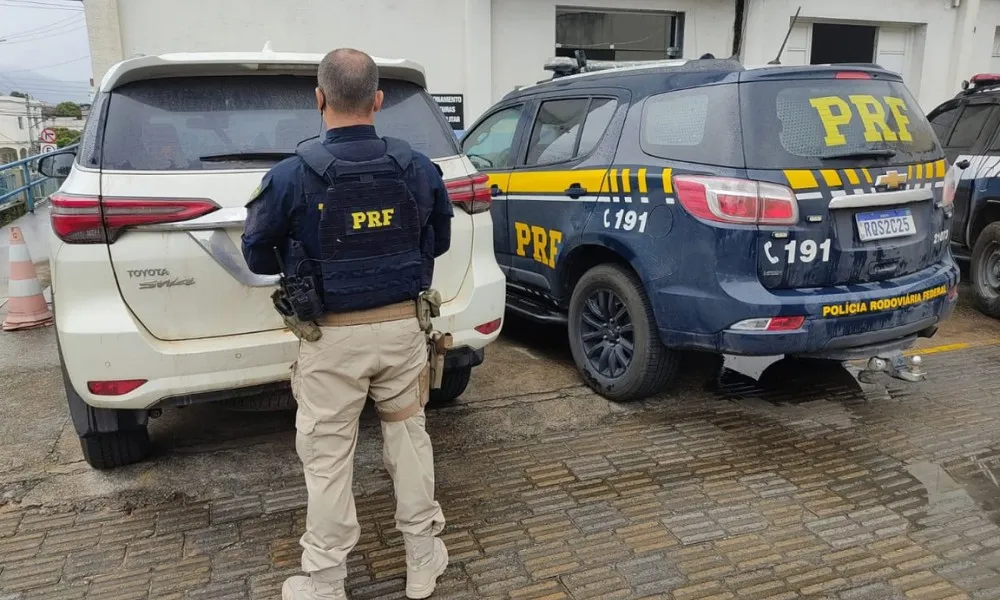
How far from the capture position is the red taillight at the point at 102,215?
8.83ft

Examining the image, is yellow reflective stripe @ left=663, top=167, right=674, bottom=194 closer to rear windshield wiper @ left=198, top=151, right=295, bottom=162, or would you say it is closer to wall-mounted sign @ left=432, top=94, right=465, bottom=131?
rear windshield wiper @ left=198, top=151, right=295, bottom=162

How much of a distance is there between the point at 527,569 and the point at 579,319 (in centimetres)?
204

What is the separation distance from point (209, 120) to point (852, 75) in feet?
10.0

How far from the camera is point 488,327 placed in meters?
3.54

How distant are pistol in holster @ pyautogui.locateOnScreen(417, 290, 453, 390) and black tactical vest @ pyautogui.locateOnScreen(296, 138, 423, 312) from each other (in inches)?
4.2

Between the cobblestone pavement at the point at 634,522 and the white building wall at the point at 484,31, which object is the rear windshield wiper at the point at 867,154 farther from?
the white building wall at the point at 484,31

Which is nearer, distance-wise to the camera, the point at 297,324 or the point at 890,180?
the point at 297,324

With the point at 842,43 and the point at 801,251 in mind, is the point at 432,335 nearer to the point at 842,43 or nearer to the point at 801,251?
the point at 801,251

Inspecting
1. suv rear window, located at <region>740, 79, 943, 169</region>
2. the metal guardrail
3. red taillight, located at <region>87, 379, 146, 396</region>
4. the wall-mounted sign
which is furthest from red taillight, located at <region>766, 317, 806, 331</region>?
the metal guardrail

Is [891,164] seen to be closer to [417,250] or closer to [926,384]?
[926,384]

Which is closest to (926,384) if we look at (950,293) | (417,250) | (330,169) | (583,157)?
(950,293)

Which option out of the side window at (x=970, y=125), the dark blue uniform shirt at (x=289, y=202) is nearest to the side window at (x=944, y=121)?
the side window at (x=970, y=125)

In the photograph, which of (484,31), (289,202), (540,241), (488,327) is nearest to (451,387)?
(488,327)

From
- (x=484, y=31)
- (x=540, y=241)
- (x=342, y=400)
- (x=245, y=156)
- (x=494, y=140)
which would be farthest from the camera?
(x=484, y=31)
